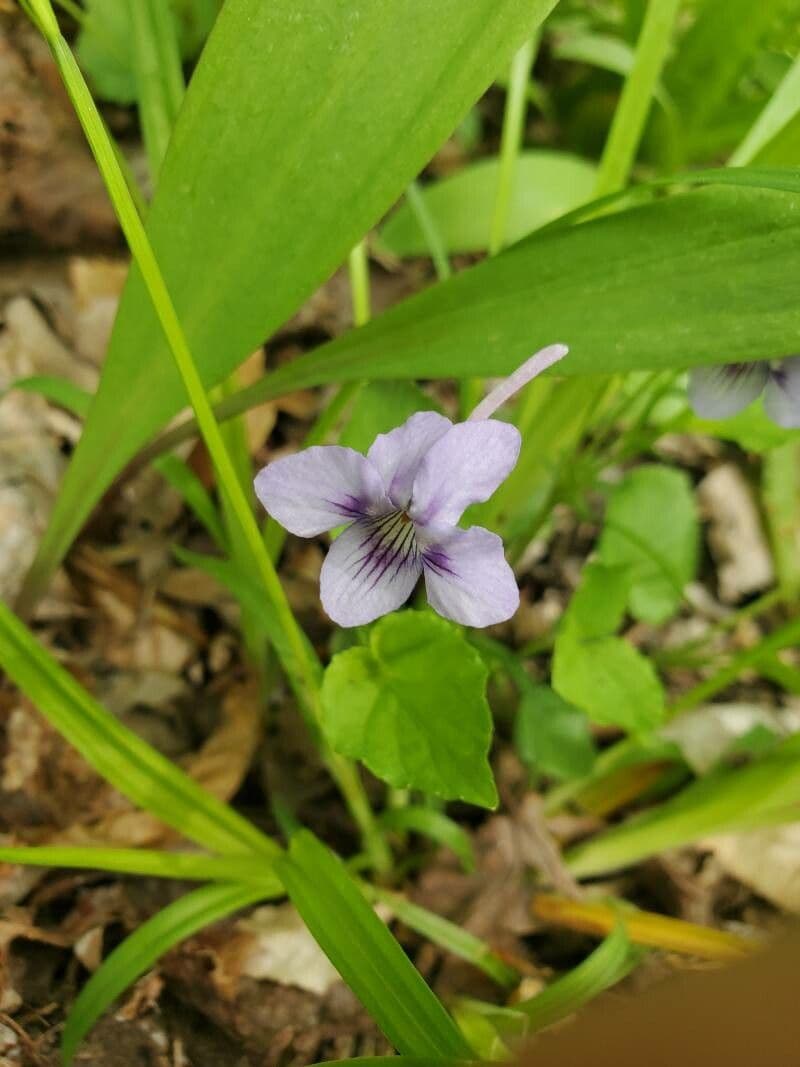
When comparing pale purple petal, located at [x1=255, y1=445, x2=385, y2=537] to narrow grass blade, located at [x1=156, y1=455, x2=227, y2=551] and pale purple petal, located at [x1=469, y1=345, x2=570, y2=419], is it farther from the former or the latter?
narrow grass blade, located at [x1=156, y1=455, x2=227, y2=551]

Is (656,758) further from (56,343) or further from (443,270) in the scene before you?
(56,343)

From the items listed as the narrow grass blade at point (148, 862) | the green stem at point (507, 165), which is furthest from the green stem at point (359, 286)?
the narrow grass blade at point (148, 862)

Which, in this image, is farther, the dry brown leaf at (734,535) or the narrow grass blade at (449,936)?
the dry brown leaf at (734,535)

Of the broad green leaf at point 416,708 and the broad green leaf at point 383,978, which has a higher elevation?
the broad green leaf at point 416,708

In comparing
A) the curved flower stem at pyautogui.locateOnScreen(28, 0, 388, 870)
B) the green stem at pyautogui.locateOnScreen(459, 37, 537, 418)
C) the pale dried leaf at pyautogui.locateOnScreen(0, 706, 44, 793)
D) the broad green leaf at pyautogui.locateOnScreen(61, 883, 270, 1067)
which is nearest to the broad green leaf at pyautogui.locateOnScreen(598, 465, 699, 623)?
the green stem at pyautogui.locateOnScreen(459, 37, 537, 418)

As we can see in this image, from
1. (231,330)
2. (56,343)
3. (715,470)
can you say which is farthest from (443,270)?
(715,470)

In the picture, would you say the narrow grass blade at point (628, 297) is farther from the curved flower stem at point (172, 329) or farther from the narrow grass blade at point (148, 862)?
the narrow grass blade at point (148, 862)
